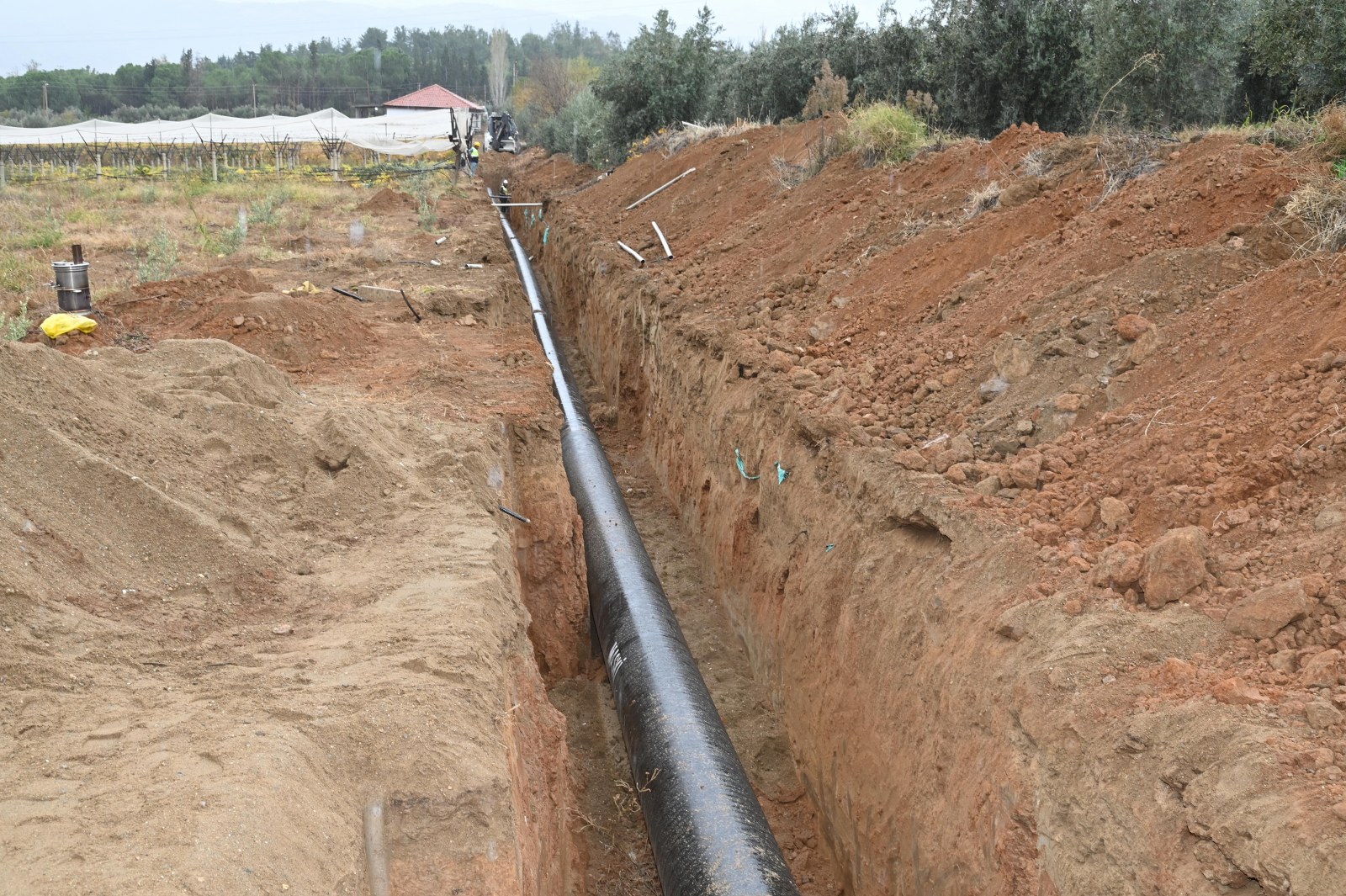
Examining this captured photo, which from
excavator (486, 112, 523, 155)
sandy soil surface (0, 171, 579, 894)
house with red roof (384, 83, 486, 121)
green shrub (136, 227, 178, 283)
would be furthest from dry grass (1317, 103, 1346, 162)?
house with red roof (384, 83, 486, 121)

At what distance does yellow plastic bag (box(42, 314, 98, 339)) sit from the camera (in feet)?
34.1

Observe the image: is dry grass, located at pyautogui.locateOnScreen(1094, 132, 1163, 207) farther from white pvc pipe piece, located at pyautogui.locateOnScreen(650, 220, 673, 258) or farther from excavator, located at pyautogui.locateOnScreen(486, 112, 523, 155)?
excavator, located at pyautogui.locateOnScreen(486, 112, 523, 155)

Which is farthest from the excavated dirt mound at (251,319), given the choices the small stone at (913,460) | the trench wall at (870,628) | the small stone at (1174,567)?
the small stone at (1174,567)

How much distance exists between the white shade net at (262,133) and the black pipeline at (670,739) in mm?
34975

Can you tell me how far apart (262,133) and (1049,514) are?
42.6 m

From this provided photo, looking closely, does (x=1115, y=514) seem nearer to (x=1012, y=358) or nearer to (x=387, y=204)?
(x=1012, y=358)

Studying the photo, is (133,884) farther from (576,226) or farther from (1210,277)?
(576,226)

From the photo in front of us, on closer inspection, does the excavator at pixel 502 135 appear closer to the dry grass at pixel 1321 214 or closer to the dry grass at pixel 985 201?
the dry grass at pixel 985 201

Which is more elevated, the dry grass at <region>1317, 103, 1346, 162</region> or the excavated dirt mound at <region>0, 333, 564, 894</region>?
the dry grass at <region>1317, 103, 1346, 162</region>

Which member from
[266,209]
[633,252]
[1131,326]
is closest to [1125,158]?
[1131,326]

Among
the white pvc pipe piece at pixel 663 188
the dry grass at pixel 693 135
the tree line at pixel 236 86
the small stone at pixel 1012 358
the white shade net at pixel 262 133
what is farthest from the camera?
the tree line at pixel 236 86

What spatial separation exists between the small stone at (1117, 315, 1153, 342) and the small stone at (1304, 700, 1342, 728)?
356cm

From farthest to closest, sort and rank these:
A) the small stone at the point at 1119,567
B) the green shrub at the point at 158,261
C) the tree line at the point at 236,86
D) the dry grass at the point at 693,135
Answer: the tree line at the point at 236,86 < the dry grass at the point at 693,135 < the green shrub at the point at 158,261 < the small stone at the point at 1119,567

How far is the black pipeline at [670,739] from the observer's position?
17.3 ft
